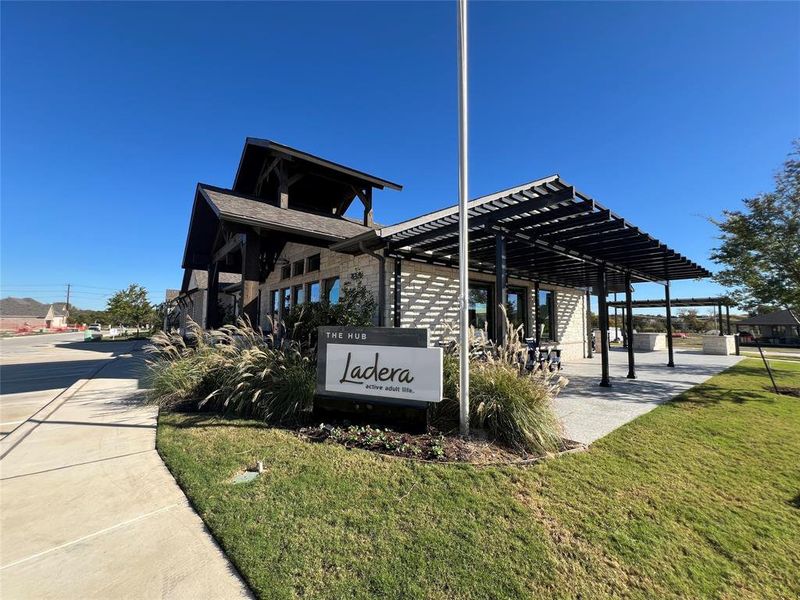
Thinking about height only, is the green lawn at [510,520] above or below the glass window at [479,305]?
below

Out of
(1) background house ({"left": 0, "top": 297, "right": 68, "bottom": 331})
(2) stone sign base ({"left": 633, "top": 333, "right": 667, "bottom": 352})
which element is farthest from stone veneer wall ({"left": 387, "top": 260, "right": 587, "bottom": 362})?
(1) background house ({"left": 0, "top": 297, "right": 68, "bottom": 331})

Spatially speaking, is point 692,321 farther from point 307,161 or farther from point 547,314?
point 307,161

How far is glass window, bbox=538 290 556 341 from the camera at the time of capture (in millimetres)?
14227

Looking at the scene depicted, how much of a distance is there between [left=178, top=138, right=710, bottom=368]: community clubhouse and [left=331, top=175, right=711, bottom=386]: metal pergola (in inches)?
1.1

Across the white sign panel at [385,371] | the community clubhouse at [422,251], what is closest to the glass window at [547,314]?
the community clubhouse at [422,251]

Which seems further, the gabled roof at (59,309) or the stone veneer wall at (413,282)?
the gabled roof at (59,309)

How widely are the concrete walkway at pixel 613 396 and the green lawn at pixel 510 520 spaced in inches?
27.0

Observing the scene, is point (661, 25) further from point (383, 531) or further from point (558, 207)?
point (383, 531)

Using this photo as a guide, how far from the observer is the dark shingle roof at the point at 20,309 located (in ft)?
243

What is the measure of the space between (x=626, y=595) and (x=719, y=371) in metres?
13.0

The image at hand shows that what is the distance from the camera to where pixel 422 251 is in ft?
27.7

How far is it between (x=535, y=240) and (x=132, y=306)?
53702 mm

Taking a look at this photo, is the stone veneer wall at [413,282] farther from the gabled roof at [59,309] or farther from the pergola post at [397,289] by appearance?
the gabled roof at [59,309]

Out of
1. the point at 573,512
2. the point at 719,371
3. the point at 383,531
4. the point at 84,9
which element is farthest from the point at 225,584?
the point at 719,371
